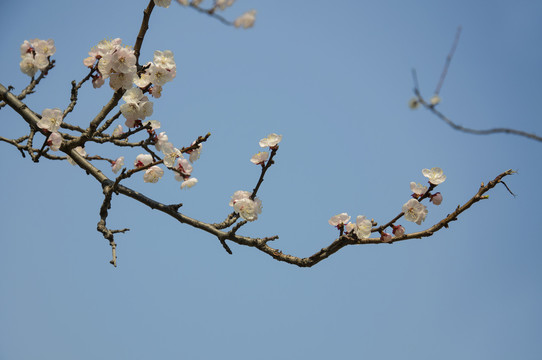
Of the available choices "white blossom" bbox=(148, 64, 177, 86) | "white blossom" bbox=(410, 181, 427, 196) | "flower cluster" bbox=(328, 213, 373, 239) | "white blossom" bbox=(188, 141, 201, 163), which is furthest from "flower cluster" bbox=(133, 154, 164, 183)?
"white blossom" bbox=(410, 181, 427, 196)

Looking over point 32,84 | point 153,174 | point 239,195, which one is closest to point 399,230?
point 239,195

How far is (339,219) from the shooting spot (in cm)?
327

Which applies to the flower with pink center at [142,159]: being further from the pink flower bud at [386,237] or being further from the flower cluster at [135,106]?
the pink flower bud at [386,237]

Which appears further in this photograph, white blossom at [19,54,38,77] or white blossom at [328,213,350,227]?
white blossom at [19,54,38,77]

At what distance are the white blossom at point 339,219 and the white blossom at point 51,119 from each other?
223cm

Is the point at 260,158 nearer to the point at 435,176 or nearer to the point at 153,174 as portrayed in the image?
the point at 153,174

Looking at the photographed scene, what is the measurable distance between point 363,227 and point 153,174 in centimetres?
198

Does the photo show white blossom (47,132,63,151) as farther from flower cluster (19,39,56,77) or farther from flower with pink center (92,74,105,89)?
flower cluster (19,39,56,77)

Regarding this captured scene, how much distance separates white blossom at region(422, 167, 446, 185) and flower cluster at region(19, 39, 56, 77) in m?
3.91

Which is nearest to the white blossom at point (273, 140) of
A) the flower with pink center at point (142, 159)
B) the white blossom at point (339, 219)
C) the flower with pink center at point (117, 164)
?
the white blossom at point (339, 219)

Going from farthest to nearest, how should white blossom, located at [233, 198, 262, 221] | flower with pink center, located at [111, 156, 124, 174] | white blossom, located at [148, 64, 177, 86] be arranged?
1. flower with pink center, located at [111, 156, 124, 174]
2. white blossom, located at [148, 64, 177, 86]
3. white blossom, located at [233, 198, 262, 221]

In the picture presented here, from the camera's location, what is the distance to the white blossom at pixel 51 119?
11.3 ft

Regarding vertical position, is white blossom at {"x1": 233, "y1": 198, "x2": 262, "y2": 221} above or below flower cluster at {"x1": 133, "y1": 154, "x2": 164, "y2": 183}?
below

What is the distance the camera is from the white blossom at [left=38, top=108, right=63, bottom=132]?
3432mm
